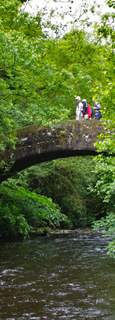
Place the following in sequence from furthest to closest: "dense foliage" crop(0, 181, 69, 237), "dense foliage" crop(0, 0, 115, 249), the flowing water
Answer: "dense foliage" crop(0, 181, 69, 237)
"dense foliage" crop(0, 0, 115, 249)
the flowing water

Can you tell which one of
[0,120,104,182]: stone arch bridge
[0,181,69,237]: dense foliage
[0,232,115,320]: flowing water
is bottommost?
[0,232,115,320]: flowing water

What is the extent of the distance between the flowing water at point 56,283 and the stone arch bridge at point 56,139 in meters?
3.17

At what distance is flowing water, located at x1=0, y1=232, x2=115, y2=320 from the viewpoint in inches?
221

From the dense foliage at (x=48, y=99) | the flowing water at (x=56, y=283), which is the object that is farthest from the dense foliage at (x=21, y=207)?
the flowing water at (x=56, y=283)

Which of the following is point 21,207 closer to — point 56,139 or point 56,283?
point 56,139

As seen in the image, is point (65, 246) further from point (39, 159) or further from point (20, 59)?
point (20, 59)

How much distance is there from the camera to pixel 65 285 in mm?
7164

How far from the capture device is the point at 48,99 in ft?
39.2

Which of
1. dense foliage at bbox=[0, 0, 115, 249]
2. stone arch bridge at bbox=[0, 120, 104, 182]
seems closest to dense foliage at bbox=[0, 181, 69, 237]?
dense foliage at bbox=[0, 0, 115, 249]

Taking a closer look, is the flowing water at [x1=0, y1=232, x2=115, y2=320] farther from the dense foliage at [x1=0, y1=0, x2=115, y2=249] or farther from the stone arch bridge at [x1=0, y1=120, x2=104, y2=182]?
the stone arch bridge at [x1=0, y1=120, x2=104, y2=182]

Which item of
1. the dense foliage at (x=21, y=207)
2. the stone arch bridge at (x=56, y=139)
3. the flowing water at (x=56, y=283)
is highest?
the stone arch bridge at (x=56, y=139)

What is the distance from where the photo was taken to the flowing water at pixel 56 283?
18.4ft

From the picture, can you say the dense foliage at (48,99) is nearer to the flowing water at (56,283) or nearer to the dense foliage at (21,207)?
the dense foliage at (21,207)

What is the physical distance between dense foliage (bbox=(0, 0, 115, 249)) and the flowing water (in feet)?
5.54
